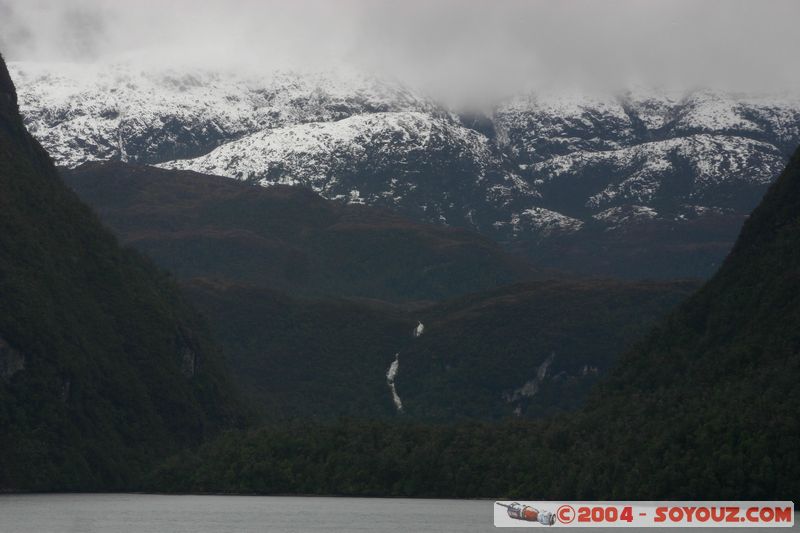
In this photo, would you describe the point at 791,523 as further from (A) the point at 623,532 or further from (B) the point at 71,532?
(B) the point at 71,532

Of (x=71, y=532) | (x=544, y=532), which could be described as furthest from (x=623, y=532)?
(x=71, y=532)

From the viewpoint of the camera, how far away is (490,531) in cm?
19975

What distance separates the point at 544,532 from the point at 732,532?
22.2 meters

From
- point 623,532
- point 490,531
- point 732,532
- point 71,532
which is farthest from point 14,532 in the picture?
point 732,532

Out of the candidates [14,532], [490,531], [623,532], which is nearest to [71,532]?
[14,532]

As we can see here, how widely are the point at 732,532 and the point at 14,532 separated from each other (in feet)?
274

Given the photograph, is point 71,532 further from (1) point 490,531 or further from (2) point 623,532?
(2) point 623,532

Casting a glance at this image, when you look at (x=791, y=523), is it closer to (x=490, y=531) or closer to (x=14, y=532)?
(x=490, y=531)

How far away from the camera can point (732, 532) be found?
199125mm

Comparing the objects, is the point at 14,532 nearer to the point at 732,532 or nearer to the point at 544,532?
the point at 544,532

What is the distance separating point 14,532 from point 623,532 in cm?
7061

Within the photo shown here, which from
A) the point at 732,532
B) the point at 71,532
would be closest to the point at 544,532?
the point at 732,532

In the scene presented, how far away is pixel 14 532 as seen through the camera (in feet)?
651

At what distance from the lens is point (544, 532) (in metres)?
197
